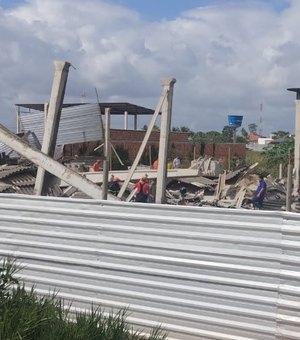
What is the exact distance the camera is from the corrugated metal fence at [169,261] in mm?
6105

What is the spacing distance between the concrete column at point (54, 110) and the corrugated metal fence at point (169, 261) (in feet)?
7.47

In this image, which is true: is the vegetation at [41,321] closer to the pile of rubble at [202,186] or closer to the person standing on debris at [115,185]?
the pile of rubble at [202,186]

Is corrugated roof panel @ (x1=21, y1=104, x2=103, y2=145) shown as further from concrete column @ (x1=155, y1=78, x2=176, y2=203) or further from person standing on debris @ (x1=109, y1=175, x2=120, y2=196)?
person standing on debris @ (x1=109, y1=175, x2=120, y2=196)

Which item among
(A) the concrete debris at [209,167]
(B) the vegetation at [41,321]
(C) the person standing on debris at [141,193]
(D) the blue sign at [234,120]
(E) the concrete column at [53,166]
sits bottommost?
(B) the vegetation at [41,321]

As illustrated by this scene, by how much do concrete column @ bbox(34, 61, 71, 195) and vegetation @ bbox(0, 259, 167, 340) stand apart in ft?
13.8

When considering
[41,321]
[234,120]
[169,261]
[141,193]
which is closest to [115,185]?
[141,193]

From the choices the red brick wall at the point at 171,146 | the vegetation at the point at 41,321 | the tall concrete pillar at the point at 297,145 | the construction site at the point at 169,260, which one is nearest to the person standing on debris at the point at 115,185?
the tall concrete pillar at the point at 297,145

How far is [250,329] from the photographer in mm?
6180

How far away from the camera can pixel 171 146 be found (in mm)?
44844

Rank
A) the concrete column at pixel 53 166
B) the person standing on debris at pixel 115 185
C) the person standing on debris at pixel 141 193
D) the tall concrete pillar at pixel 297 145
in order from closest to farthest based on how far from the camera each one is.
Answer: the concrete column at pixel 53 166
the tall concrete pillar at pixel 297 145
the person standing on debris at pixel 141 193
the person standing on debris at pixel 115 185

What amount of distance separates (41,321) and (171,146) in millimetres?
39726

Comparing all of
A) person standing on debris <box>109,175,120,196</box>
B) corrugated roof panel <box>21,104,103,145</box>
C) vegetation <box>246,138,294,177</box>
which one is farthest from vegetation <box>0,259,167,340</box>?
vegetation <box>246,138,294,177</box>

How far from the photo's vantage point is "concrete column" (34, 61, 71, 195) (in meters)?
9.65

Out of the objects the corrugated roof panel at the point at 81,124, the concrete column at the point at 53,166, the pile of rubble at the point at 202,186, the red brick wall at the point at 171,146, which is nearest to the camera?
the concrete column at the point at 53,166
